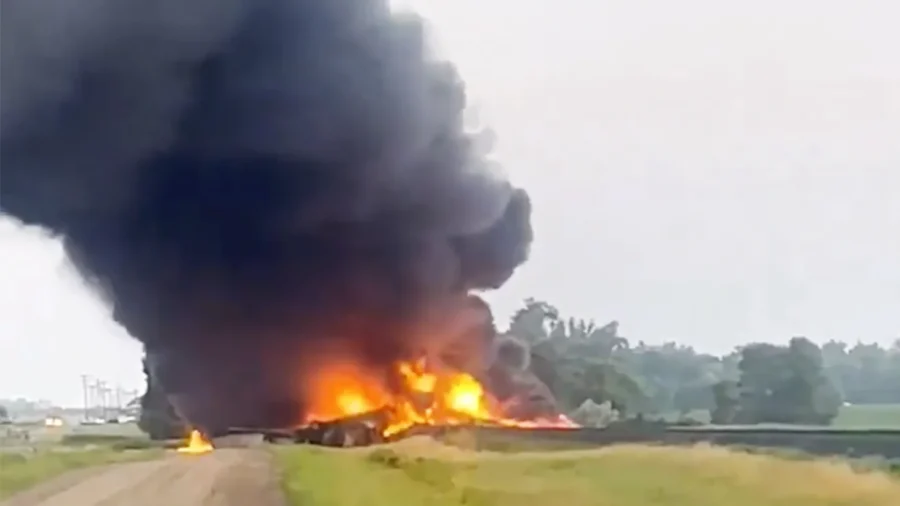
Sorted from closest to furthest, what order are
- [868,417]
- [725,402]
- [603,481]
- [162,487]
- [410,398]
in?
[603,481] → [162,487] → [868,417] → [725,402] → [410,398]

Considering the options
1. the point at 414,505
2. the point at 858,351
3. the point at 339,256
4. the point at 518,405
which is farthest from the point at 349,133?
the point at 414,505

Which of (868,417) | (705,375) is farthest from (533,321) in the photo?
(868,417)

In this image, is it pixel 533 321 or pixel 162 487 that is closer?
pixel 162 487

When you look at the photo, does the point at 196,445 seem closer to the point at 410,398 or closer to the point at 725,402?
the point at 410,398

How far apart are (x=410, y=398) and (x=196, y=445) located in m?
8.52

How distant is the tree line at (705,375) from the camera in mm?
35438

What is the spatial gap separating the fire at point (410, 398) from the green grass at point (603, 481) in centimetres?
1586

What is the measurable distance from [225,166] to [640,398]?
20209 millimetres

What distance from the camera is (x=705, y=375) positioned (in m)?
46.2

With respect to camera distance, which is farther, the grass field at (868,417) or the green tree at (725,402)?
the green tree at (725,402)

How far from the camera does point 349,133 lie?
3938 cm

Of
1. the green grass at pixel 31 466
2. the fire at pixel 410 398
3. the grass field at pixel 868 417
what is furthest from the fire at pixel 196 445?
the grass field at pixel 868 417

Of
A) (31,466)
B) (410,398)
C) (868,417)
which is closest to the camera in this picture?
(31,466)

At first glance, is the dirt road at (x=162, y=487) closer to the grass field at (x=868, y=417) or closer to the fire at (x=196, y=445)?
the fire at (x=196, y=445)
